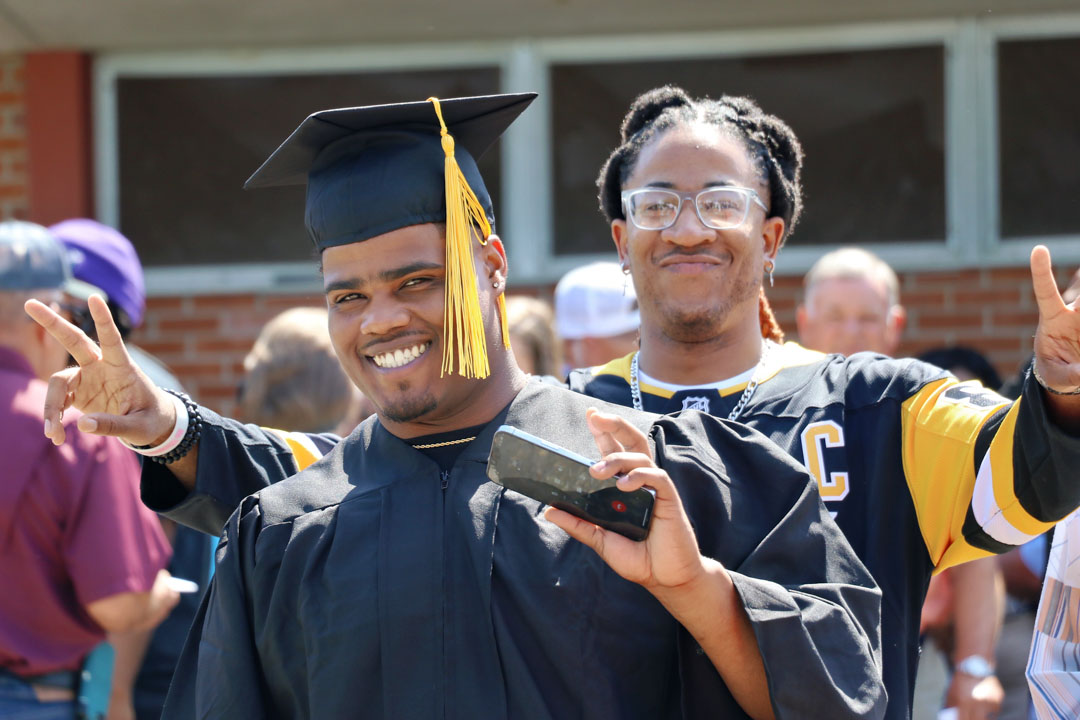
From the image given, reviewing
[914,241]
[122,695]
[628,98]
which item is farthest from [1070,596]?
[628,98]

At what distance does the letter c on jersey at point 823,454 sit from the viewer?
234cm

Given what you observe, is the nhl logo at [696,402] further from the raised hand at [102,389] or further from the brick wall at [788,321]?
the brick wall at [788,321]

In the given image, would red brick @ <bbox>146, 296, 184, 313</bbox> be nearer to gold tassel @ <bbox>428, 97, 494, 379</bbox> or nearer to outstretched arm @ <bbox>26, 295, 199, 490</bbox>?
outstretched arm @ <bbox>26, 295, 199, 490</bbox>

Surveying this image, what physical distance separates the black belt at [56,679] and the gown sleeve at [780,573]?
6.63 feet

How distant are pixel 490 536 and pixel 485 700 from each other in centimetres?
26

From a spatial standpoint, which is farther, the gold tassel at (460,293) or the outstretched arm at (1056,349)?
the gold tassel at (460,293)

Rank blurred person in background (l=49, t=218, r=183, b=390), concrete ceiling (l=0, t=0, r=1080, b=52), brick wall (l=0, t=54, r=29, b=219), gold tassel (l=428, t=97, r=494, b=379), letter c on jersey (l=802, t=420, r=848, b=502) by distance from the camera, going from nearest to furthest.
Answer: gold tassel (l=428, t=97, r=494, b=379)
letter c on jersey (l=802, t=420, r=848, b=502)
blurred person in background (l=49, t=218, r=183, b=390)
concrete ceiling (l=0, t=0, r=1080, b=52)
brick wall (l=0, t=54, r=29, b=219)

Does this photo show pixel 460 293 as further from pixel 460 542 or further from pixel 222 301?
pixel 222 301


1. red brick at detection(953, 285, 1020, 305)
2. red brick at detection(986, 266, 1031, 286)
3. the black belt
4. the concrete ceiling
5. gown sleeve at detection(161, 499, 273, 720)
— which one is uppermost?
the concrete ceiling

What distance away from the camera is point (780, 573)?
187 centimetres

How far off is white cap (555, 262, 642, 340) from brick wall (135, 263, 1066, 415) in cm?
110

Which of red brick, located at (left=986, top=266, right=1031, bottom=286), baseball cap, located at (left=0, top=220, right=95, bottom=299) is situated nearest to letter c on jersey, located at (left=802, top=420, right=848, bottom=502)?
baseball cap, located at (left=0, top=220, right=95, bottom=299)

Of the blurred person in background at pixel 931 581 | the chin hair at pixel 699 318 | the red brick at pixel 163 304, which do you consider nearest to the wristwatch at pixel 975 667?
the blurred person in background at pixel 931 581

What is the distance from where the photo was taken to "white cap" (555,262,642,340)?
4473 mm
